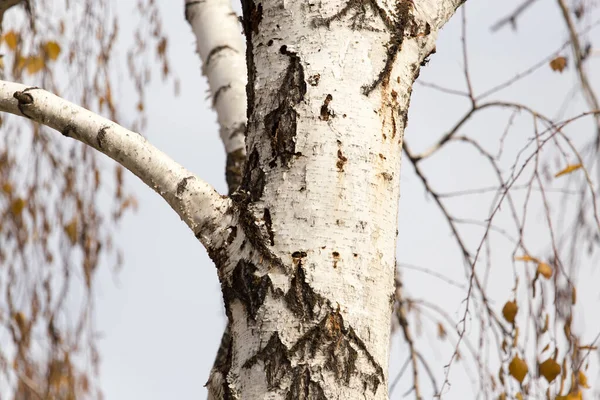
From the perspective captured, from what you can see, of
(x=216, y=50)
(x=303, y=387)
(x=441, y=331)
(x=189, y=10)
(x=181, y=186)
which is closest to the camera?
(x=303, y=387)

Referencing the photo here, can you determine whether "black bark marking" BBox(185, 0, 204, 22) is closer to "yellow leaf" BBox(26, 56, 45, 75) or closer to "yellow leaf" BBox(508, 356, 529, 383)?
"yellow leaf" BBox(26, 56, 45, 75)

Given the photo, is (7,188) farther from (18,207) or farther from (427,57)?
(427,57)

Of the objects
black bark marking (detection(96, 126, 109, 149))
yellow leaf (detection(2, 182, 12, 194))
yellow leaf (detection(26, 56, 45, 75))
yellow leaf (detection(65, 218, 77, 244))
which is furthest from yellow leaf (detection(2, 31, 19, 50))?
black bark marking (detection(96, 126, 109, 149))

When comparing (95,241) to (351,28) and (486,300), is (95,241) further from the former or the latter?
(351,28)

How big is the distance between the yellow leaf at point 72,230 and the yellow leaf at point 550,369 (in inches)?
58.6

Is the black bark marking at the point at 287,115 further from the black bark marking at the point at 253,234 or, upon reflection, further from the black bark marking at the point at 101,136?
the black bark marking at the point at 101,136

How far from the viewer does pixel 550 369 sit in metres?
1.32

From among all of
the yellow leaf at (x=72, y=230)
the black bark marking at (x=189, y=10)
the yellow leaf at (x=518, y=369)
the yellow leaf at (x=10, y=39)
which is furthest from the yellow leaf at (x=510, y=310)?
the yellow leaf at (x=10, y=39)

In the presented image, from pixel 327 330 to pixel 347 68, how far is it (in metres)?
0.28

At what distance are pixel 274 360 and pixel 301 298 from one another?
65 mm

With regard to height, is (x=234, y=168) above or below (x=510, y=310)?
above

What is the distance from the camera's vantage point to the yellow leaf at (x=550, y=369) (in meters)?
1.32

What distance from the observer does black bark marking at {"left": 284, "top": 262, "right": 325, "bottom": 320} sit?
0.76 meters

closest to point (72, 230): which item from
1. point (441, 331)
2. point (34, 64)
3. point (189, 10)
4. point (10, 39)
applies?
point (34, 64)
